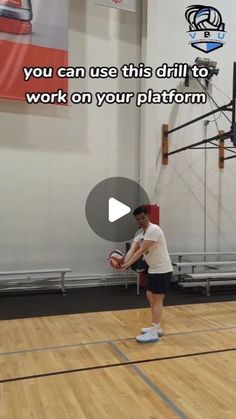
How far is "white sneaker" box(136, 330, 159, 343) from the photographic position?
12.6 ft

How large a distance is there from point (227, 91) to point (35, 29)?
375 centimetres

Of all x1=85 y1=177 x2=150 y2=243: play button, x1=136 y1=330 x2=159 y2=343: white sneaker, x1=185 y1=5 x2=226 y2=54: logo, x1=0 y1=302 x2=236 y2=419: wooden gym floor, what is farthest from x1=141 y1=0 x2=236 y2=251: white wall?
x1=136 y1=330 x2=159 y2=343: white sneaker

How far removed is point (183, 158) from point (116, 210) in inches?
64.9

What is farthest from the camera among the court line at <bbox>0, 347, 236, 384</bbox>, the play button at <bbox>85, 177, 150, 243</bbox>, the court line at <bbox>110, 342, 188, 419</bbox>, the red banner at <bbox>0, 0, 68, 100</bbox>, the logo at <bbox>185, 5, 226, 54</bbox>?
the logo at <bbox>185, 5, 226, 54</bbox>

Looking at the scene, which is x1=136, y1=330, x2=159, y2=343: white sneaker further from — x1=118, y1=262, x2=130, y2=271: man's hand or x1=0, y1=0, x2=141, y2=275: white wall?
x1=0, y1=0, x2=141, y2=275: white wall

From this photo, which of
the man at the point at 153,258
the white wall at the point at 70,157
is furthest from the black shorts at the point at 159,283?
the white wall at the point at 70,157

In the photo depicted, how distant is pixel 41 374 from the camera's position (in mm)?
3090

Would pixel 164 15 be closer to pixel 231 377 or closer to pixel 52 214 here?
pixel 52 214

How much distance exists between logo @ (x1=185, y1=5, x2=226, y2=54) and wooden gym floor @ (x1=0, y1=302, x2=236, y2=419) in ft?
17.0

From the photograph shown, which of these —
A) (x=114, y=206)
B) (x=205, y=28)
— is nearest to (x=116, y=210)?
(x=114, y=206)

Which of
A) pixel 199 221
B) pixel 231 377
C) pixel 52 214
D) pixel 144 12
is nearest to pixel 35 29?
pixel 144 12

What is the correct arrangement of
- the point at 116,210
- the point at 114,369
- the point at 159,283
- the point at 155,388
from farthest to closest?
the point at 116,210 → the point at 159,283 → the point at 114,369 → the point at 155,388

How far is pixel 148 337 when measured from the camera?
12.7ft

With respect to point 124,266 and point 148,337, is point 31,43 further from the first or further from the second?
point 148,337
